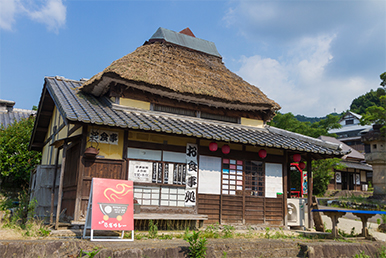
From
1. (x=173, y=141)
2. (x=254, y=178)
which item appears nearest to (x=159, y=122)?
(x=173, y=141)

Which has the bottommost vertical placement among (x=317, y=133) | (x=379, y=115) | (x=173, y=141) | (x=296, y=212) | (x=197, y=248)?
(x=197, y=248)

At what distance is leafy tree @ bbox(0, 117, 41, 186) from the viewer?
15473 millimetres

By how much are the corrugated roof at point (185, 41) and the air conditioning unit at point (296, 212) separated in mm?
7424

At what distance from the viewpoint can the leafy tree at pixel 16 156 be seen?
609 inches

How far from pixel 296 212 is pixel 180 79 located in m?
6.46

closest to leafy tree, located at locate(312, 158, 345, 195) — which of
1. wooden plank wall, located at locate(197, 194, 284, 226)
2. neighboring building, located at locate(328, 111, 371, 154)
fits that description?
wooden plank wall, located at locate(197, 194, 284, 226)

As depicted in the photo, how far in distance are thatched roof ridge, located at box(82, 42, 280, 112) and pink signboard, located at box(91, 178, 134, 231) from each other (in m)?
3.67

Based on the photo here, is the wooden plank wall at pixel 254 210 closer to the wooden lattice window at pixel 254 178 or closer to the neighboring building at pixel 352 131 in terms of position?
the wooden lattice window at pixel 254 178

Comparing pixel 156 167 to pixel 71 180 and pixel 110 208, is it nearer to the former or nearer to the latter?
pixel 110 208

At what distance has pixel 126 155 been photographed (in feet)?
28.1

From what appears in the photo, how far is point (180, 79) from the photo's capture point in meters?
10.6

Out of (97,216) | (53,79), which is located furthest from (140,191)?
(53,79)

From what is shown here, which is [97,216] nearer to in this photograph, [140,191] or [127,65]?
[140,191]

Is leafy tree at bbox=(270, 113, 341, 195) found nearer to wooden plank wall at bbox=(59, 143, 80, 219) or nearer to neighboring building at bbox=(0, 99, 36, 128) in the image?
wooden plank wall at bbox=(59, 143, 80, 219)
